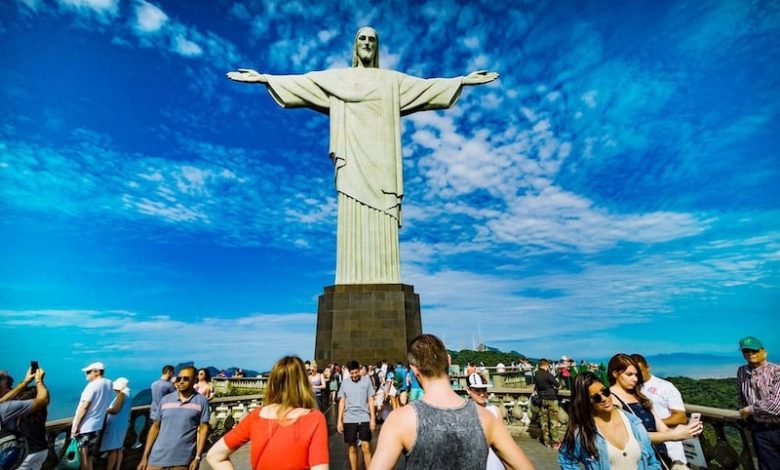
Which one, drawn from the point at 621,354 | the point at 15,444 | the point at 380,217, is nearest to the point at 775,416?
the point at 621,354

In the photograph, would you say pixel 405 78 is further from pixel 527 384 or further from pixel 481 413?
pixel 481 413

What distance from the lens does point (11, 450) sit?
3.74 meters

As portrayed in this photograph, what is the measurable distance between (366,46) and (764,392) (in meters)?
14.4

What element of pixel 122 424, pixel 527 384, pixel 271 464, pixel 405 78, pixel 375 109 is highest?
pixel 405 78

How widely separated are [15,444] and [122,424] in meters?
1.83

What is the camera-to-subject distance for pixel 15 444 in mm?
Result: 3775

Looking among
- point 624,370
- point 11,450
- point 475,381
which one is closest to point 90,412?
point 11,450

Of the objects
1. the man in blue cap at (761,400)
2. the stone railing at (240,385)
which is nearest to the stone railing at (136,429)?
the stone railing at (240,385)

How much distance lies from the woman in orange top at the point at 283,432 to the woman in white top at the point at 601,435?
1.50 metres

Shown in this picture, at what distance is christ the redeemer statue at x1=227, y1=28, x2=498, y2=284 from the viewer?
534 inches

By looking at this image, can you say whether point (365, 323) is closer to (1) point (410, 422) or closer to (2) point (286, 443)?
(2) point (286, 443)

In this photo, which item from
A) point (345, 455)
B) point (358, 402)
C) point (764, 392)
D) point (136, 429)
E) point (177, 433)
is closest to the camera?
point (177, 433)

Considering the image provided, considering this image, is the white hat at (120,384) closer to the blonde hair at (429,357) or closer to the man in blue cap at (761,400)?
the blonde hair at (429,357)

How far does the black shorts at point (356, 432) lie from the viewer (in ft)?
17.2
